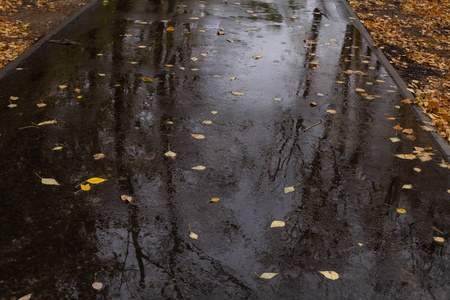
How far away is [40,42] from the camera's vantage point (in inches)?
319

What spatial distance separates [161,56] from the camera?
780 centimetres

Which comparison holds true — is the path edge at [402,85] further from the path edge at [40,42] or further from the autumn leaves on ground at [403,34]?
the path edge at [40,42]

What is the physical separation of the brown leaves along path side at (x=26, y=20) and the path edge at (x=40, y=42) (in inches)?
4.1

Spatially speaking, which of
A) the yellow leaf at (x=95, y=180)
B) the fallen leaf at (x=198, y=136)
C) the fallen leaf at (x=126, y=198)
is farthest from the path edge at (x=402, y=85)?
the yellow leaf at (x=95, y=180)

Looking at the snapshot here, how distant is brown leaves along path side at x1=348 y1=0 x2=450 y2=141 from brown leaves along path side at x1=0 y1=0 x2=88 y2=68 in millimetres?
6520

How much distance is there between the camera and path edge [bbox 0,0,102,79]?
6848mm

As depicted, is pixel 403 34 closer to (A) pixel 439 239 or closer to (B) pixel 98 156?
(A) pixel 439 239

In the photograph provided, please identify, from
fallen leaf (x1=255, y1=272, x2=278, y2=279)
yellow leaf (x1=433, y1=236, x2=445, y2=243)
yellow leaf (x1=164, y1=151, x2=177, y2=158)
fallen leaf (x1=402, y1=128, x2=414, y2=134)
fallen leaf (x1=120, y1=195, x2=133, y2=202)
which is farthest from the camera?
fallen leaf (x1=402, y1=128, x2=414, y2=134)

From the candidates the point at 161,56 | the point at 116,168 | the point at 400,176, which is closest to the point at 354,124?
the point at 400,176

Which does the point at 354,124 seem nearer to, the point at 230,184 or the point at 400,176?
the point at 400,176

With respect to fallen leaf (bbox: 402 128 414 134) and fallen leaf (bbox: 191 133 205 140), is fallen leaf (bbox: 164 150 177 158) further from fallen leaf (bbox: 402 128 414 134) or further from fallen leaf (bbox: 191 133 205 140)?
fallen leaf (bbox: 402 128 414 134)

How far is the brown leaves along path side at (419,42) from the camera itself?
661 cm

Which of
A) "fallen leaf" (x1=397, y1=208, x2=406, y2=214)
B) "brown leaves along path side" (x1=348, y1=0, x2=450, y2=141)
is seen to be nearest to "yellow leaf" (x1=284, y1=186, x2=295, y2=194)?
"fallen leaf" (x1=397, y1=208, x2=406, y2=214)

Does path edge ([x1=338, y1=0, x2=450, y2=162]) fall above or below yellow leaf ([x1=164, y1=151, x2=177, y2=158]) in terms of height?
above
